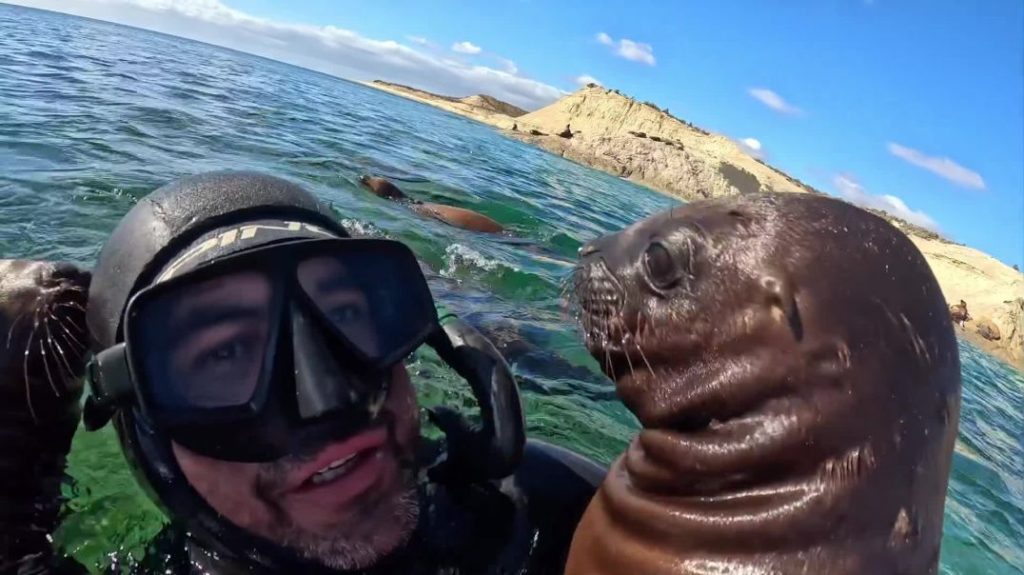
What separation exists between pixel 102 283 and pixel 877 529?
2168mm

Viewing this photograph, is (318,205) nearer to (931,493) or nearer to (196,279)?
(196,279)

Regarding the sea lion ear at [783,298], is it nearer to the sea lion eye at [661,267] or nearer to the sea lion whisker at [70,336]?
the sea lion eye at [661,267]

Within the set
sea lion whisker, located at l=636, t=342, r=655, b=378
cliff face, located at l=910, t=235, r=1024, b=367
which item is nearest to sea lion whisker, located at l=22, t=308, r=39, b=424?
sea lion whisker, located at l=636, t=342, r=655, b=378

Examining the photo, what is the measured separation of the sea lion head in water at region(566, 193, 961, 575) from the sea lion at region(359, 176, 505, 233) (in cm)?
702

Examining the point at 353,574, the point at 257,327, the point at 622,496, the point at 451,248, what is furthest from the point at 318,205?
the point at 451,248

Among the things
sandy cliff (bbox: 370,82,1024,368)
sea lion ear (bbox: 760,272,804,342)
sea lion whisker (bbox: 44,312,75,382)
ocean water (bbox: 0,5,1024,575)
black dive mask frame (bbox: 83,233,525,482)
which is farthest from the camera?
sandy cliff (bbox: 370,82,1024,368)

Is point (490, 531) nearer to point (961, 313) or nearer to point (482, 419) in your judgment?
point (482, 419)

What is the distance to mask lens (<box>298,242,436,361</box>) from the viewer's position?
92.9 inches

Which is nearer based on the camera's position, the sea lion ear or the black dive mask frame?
the sea lion ear

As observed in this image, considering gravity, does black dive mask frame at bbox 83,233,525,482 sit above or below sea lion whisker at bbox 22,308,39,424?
above

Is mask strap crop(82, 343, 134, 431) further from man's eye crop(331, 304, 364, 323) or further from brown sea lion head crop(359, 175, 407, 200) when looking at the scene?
brown sea lion head crop(359, 175, 407, 200)

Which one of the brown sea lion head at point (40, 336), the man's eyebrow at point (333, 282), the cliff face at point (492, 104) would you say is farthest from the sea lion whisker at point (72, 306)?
the cliff face at point (492, 104)

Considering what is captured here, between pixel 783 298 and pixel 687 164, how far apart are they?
41.0m

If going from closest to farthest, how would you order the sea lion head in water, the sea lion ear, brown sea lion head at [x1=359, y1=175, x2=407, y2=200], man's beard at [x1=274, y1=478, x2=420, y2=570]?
the sea lion head in water, the sea lion ear, man's beard at [x1=274, y1=478, x2=420, y2=570], brown sea lion head at [x1=359, y1=175, x2=407, y2=200]
